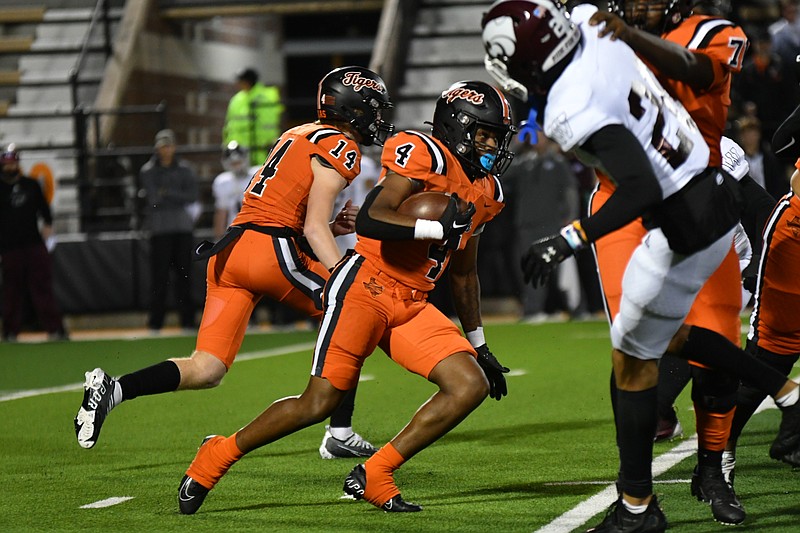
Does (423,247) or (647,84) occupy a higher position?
(647,84)

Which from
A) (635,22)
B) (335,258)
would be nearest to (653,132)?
(635,22)

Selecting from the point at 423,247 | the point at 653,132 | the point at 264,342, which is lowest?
the point at 264,342

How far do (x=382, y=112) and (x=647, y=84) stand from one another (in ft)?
6.66

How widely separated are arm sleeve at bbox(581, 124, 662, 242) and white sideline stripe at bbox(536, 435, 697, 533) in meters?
1.13

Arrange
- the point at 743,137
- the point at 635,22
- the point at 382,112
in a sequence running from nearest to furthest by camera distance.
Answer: the point at 635,22 → the point at 382,112 → the point at 743,137

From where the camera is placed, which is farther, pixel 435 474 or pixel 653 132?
pixel 435 474

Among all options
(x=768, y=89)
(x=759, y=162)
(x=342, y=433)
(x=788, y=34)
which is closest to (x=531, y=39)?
(x=342, y=433)

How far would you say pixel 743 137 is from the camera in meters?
11.8

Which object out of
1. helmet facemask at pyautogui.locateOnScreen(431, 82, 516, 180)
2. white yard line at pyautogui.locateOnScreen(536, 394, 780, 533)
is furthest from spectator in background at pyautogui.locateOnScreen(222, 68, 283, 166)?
helmet facemask at pyautogui.locateOnScreen(431, 82, 516, 180)

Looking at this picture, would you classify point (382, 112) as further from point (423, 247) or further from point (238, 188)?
point (238, 188)

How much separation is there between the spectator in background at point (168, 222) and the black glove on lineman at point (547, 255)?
949 cm

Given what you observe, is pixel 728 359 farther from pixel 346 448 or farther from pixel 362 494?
pixel 346 448

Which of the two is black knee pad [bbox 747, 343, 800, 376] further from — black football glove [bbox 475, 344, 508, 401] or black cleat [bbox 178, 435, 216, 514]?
black cleat [bbox 178, 435, 216, 514]

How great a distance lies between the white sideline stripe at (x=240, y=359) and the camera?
8.77 m
